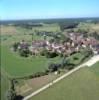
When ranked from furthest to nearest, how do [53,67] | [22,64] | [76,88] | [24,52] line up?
[24,52]
[22,64]
[53,67]
[76,88]

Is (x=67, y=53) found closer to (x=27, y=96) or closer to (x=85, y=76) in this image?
(x=85, y=76)

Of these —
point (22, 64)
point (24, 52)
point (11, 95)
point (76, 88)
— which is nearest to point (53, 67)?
point (22, 64)

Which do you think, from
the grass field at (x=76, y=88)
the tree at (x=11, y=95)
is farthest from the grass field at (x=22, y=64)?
the tree at (x=11, y=95)

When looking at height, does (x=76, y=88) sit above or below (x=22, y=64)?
below

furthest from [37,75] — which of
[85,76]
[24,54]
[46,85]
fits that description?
[24,54]

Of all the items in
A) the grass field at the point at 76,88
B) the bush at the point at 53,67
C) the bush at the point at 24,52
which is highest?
the bush at the point at 24,52

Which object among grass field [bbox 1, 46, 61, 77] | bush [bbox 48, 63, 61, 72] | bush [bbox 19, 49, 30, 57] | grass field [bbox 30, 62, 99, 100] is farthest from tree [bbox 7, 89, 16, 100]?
bush [bbox 19, 49, 30, 57]

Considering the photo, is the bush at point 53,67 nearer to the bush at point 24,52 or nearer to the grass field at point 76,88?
the grass field at point 76,88

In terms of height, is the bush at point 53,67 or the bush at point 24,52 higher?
the bush at point 24,52

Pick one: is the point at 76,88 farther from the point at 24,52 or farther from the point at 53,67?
the point at 24,52

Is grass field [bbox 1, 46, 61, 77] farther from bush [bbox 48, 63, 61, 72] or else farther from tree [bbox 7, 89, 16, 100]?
tree [bbox 7, 89, 16, 100]
